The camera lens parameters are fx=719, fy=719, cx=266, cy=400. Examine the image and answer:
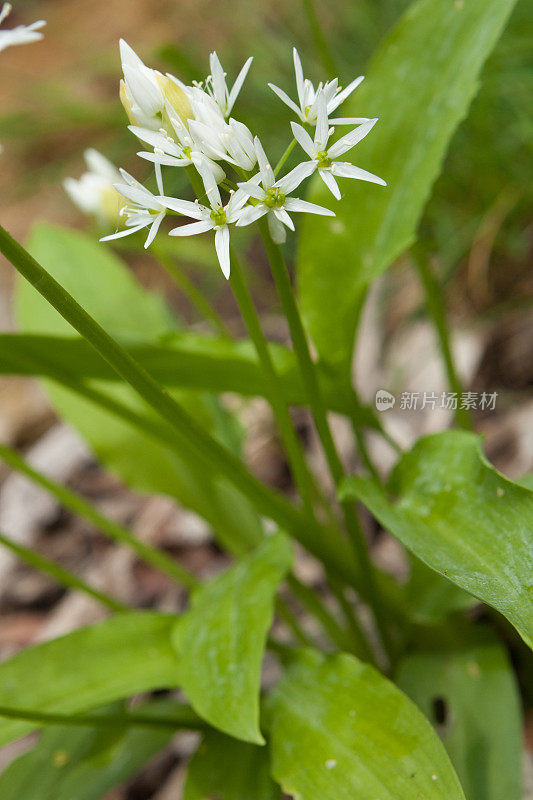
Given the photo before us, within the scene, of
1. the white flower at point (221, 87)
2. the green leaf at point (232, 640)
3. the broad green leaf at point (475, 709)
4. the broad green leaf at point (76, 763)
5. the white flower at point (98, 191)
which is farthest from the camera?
the white flower at point (98, 191)

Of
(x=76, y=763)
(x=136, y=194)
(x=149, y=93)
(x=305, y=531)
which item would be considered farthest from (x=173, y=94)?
(x=76, y=763)

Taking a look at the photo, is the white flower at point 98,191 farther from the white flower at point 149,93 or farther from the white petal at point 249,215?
the white petal at point 249,215

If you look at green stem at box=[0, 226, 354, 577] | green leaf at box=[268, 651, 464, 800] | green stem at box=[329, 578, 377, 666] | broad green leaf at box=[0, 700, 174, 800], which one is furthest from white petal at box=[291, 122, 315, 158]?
broad green leaf at box=[0, 700, 174, 800]

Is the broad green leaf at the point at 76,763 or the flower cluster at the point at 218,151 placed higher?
the flower cluster at the point at 218,151

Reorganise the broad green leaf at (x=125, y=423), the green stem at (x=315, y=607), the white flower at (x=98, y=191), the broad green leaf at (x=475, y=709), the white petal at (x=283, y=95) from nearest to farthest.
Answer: the white petal at (x=283, y=95) → the broad green leaf at (x=475, y=709) → the green stem at (x=315, y=607) → the white flower at (x=98, y=191) → the broad green leaf at (x=125, y=423)

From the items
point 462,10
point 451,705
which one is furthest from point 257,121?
point 451,705

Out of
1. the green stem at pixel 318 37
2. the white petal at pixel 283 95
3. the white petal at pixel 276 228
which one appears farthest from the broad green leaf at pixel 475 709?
the green stem at pixel 318 37
